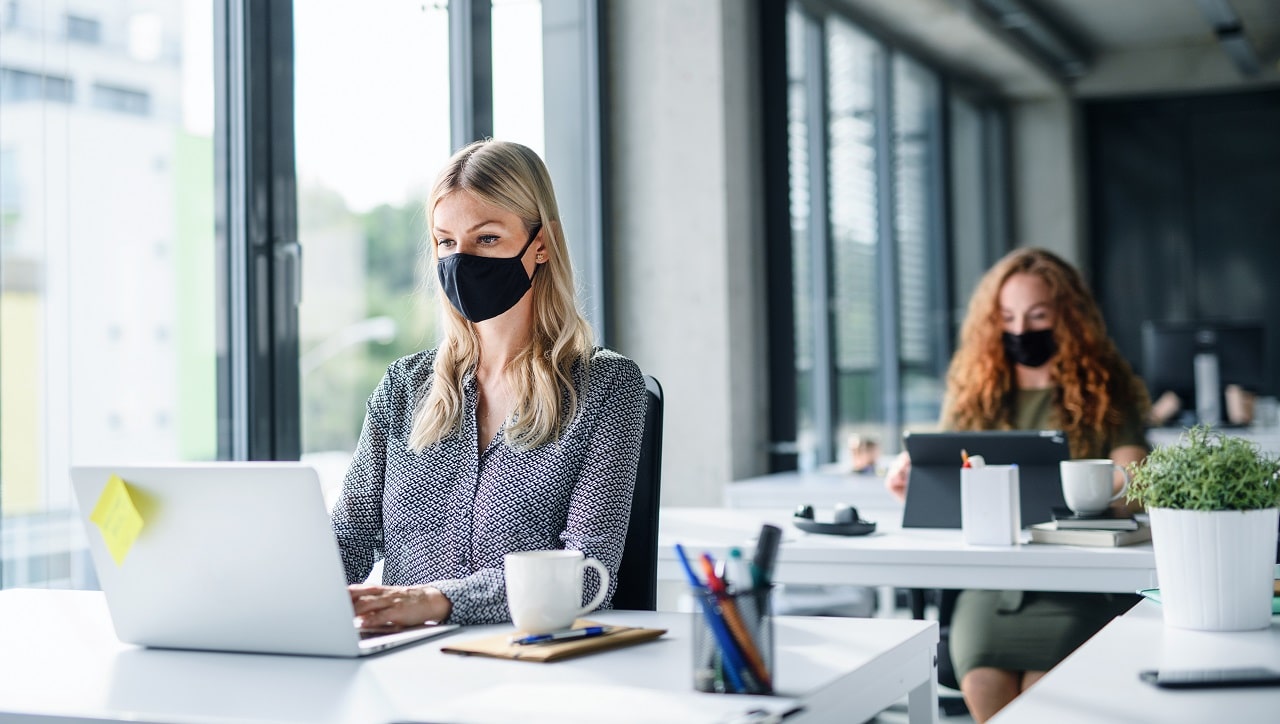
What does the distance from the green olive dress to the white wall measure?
1.85 m

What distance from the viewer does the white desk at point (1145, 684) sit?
44.4 inches

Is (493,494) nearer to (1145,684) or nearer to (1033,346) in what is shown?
(1145,684)

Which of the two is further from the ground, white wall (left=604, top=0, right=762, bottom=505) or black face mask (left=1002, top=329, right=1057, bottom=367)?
white wall (left=604, top=0, right=762, bottom=505)

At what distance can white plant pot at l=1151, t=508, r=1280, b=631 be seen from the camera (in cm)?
144

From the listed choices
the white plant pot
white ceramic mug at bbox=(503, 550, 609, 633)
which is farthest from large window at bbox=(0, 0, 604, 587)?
the white plant pot

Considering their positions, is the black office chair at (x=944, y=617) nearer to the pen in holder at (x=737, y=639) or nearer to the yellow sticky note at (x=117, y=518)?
the pen in holder at (x=737, y=639)

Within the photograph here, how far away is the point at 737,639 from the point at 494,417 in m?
0.78

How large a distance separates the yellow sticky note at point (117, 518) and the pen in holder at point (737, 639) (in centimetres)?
64

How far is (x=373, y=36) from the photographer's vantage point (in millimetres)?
3309

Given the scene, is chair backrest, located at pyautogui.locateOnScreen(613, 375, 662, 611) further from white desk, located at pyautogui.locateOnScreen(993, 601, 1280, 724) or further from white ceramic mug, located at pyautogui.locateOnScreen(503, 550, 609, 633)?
white desk, located at pyautogui.locateOnScreen(993, 601, 1280, 724)

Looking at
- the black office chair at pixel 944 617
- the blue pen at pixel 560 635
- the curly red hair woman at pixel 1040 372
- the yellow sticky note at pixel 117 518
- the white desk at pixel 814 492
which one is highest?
the curly red hair woman at pixel 1040 372

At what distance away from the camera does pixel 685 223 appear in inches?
170

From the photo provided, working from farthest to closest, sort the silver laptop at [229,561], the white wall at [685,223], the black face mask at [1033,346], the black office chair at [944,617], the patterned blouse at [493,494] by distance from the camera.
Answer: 1. the white wall at [685,223]
2. the black face mask at [1033,346]
3. the black office chair at [944,617]
4. the patterned blouse at [493,494]
5. the silver laptop at [229,561]

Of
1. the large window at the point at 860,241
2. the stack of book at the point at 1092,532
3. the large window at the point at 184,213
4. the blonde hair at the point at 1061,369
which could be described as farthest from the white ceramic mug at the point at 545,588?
the large window at the point at 860,241
